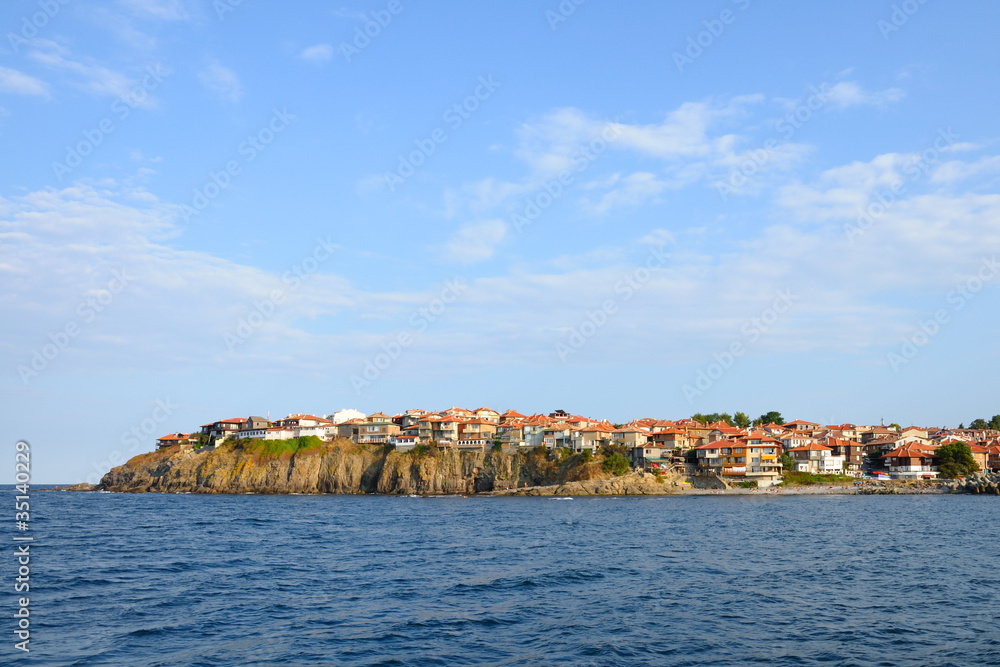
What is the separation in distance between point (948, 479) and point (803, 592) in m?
124

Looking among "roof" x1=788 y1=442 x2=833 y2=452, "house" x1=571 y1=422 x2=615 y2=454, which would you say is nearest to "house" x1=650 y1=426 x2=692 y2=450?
"house" x1=571 y1=422 x2=615 y2=454

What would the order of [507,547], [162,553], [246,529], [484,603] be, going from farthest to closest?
[246,529], [507,547], [162,553], [484,603]

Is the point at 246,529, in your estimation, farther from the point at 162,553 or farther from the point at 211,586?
the point at 211,586

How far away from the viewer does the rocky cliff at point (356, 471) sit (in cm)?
13800

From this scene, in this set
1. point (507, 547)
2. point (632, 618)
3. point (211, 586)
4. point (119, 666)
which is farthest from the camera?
point (507, 547)

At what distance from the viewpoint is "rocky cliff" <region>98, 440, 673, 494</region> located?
13800cm

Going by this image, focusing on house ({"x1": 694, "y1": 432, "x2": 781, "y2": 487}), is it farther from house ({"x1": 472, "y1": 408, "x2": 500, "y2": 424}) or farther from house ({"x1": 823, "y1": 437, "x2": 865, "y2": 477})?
house ({"x1": 472, "y1": 408, "x2": 500, "y2": 424})

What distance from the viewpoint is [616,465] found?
132m

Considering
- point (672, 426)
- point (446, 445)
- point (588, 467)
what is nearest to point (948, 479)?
point (672, 426)

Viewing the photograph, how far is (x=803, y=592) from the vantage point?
32000 millimetres

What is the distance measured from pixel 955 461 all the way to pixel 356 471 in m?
120

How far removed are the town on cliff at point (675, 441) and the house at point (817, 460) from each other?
202 mm

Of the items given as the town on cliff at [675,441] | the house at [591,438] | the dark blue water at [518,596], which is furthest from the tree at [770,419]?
the dark blue water at [518,596]

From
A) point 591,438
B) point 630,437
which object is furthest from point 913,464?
point 591,438
